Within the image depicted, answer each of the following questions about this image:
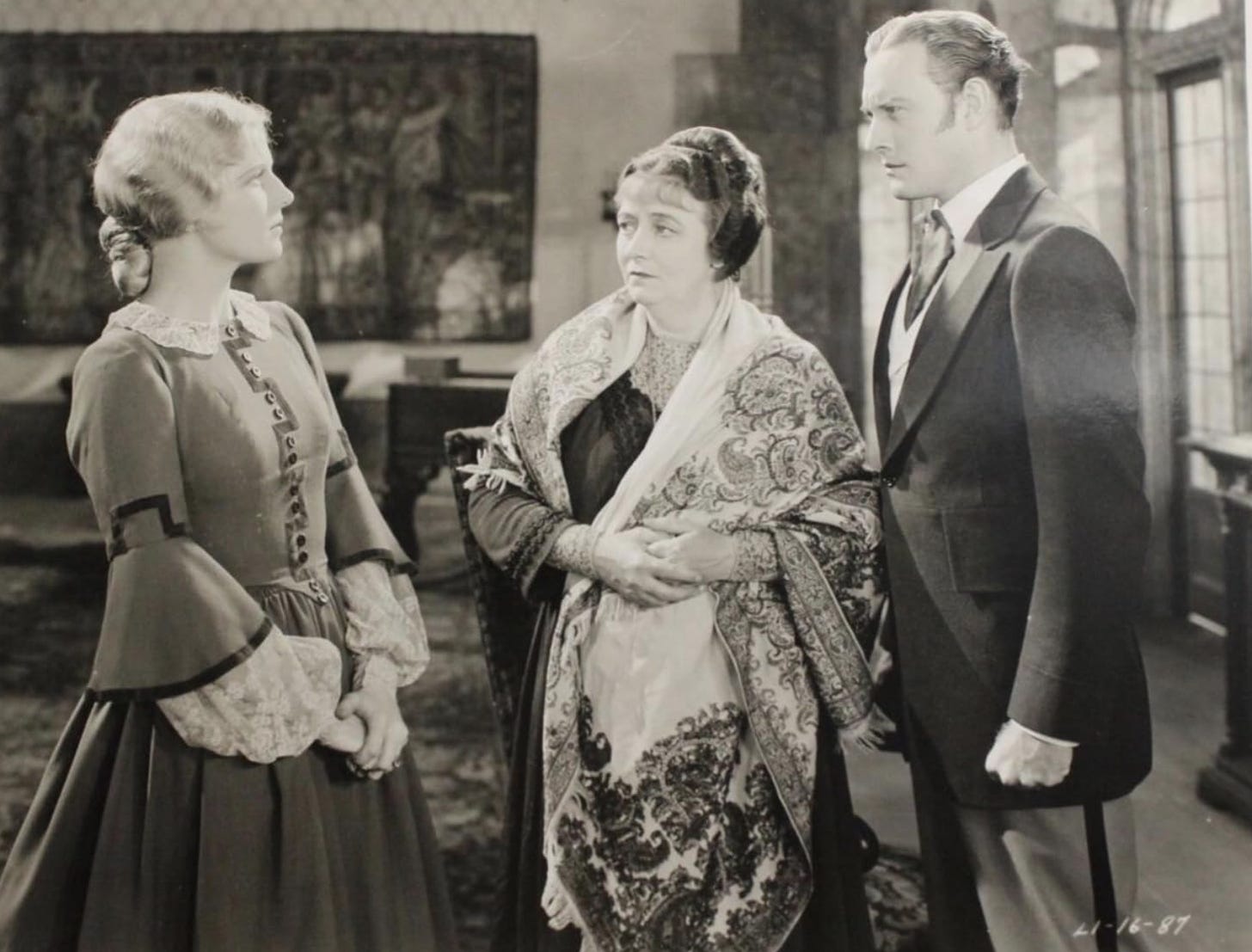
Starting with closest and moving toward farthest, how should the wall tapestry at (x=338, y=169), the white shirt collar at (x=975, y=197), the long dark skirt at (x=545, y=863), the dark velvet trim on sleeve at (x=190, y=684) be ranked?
the dark velvet trim on sleeve at (x=190, y=684), the white shirt collar at (x=975, y=197), the long dark skirt at (x=545, y=863), the wall tapestry at (x=338, y=169)

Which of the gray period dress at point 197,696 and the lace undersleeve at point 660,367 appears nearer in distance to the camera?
the gray period dress at point 197,696

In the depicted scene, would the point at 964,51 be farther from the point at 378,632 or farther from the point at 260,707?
the point at 260,707

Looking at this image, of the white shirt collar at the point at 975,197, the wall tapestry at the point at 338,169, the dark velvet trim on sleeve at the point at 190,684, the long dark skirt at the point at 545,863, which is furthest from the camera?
the wall tapestry at the point at 338,169

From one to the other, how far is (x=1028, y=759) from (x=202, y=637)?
1.00m

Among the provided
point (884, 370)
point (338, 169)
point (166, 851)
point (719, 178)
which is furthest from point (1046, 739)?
point (338, 169)

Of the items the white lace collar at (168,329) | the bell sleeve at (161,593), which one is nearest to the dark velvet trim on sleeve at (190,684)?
the bell sleeve at (161,593)

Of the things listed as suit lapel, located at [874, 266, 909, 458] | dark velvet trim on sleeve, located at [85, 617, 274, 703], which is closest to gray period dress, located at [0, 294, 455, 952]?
dark velvet trim on sleeve, located at [85, 617, 274, 703]

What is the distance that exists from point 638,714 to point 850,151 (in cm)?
87

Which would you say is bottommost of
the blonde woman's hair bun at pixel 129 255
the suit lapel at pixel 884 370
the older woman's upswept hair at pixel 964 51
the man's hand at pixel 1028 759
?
the man's hand at pixel 1028 759

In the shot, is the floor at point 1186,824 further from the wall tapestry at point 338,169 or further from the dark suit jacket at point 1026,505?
the wall tapestry at point 338,169

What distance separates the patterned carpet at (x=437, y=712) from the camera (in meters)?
1.87

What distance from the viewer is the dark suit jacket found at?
4.91 ft

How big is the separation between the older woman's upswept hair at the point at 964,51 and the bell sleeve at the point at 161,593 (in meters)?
1.03

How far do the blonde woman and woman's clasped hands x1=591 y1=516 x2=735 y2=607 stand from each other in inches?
13.6
